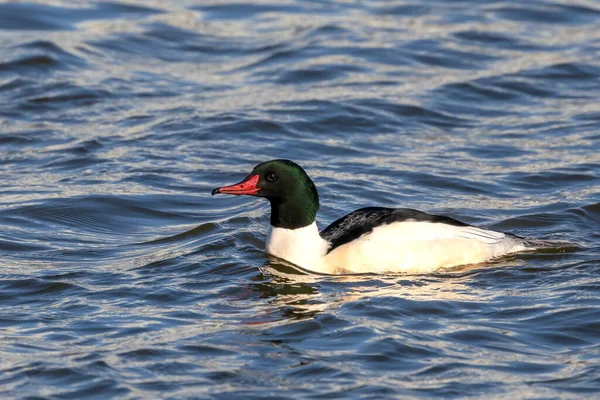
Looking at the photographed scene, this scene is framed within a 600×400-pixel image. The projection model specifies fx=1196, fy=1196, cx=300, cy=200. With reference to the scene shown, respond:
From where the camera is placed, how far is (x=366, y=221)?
1072 centimetres

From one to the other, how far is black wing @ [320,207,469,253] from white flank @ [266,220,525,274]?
5 centimetres

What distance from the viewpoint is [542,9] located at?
22.1m

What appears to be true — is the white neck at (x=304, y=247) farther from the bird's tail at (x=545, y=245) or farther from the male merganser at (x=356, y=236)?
the bird's tail at (x=545, y=245)

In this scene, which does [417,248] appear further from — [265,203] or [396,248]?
[265,203]

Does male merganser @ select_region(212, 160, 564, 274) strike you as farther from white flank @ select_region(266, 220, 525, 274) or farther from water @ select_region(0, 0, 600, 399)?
water @ select_region(0, 0, 600, 399)

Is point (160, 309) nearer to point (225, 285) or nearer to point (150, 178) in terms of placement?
point (225, 285)

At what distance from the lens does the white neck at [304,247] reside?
1066cm

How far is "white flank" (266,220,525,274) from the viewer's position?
1052 centimetres

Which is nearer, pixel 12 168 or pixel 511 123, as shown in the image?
pixel 12 168

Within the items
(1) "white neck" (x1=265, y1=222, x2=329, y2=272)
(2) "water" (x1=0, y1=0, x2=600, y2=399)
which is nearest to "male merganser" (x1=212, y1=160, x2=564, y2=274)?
(1) "white neck" (x1=265, y1=222, x2=329, y2=272)

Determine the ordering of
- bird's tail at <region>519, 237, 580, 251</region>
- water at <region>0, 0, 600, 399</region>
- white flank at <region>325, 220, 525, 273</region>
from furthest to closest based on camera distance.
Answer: bird's tail at <region>519, 237, 580, 251</region> < white flank at <region>325, 220, 525, 273</region> < water at <region>0, 0, 600, 399</region>

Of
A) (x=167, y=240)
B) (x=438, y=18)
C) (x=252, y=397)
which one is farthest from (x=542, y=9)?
(x=252, y=397)

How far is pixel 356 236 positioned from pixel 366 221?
0.21 meters

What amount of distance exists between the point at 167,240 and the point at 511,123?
626cm
